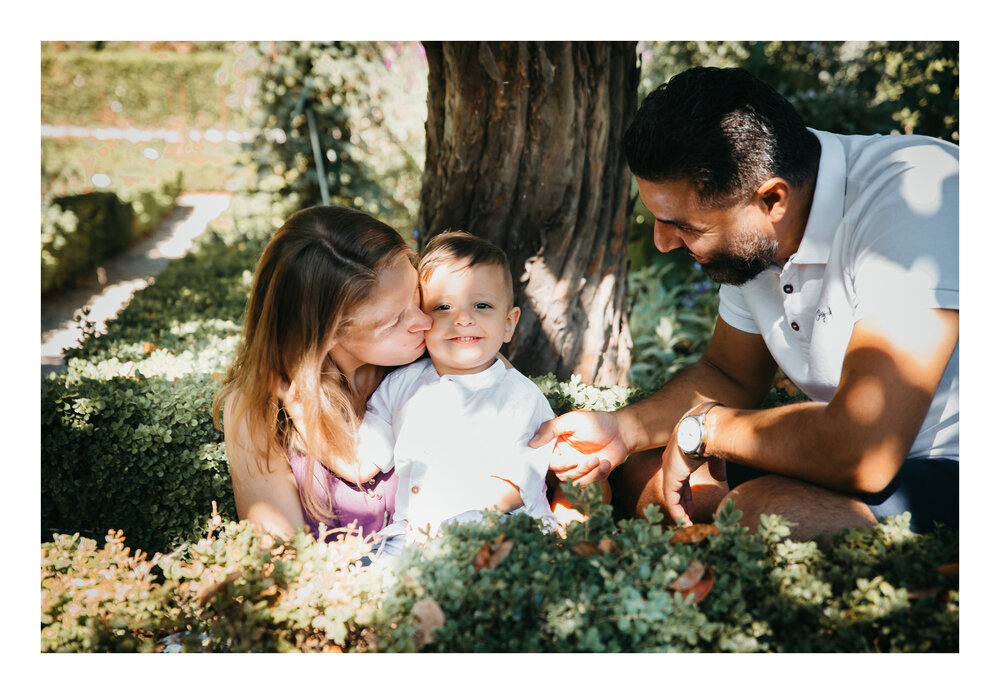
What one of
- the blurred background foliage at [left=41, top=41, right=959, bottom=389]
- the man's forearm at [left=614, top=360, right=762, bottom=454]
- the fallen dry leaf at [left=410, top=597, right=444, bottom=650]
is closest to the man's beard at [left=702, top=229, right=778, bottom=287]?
the man's forearm at [left=614, top=360, right=762, bottom=454]

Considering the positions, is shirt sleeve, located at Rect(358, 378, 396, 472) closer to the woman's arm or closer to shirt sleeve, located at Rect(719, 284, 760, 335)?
the woman's arm

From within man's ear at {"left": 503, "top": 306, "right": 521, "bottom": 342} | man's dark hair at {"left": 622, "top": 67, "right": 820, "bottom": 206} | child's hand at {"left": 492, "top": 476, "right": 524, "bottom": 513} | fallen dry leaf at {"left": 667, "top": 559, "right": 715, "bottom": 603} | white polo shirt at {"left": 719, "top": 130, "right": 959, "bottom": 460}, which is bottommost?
fallen dry leaf at {"left": 667, "top": 559, "right": 715, "bottom": 603}

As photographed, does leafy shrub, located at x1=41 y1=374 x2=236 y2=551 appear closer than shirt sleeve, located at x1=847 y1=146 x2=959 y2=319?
No

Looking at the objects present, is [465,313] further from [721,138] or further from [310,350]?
[721,138]

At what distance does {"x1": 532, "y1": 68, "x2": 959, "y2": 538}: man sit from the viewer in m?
2.08

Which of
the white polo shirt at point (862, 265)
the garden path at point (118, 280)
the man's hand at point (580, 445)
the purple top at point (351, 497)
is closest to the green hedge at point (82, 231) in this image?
the garden path at point (118, 280)

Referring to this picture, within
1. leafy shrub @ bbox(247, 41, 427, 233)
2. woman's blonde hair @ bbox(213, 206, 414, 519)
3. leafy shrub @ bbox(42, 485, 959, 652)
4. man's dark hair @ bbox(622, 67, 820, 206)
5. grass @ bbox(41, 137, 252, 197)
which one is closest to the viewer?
leafy shrub @ bbox(42, 485, 959, 652)

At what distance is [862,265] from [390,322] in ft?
4.99

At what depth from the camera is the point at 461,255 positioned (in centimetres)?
267

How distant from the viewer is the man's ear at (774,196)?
250 centimetres

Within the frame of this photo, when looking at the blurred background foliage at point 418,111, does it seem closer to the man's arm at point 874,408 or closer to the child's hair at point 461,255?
the child's hair at point 461,255

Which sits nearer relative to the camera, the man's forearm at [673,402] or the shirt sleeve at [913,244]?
the shirt sleeve at [913,244]

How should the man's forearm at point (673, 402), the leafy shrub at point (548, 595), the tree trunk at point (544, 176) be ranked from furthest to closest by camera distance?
the tree trunk at point (544, 176) < the man's forearm at point (673, 402) < the leafy shrub at point (548, 595)

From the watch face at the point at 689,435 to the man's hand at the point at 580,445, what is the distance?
1.04 ft
